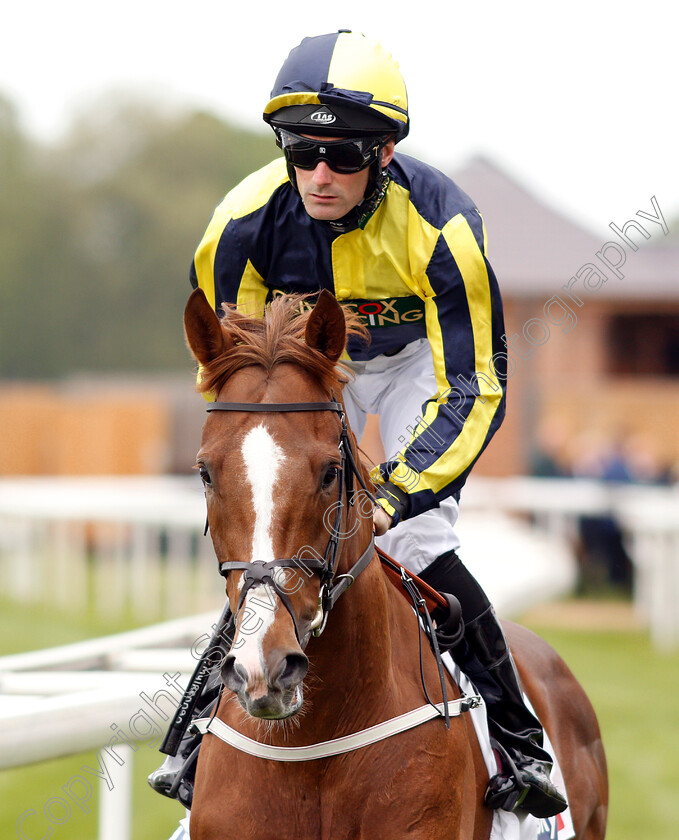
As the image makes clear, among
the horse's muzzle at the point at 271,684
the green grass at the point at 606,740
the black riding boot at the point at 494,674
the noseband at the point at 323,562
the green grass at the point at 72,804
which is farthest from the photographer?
the green grass at the point at 606,740

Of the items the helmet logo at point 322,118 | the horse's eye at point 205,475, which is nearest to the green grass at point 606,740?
the horse's eye at point 205,475

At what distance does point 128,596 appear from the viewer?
11.4 meters

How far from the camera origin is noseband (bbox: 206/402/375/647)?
2129 millimetres

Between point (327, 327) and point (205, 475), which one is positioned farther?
point (327, 327)

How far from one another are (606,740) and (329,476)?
5750 mm

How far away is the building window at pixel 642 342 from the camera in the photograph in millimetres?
17047

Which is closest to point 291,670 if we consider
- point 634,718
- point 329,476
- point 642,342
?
point 329,476

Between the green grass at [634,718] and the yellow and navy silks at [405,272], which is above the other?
the yellow and navy silks at [405,272]

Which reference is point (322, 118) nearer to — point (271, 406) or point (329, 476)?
point (271, 406)

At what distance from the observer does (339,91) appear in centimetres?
280

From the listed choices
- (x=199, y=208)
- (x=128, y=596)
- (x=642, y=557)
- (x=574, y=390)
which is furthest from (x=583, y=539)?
(x=199, y=208)

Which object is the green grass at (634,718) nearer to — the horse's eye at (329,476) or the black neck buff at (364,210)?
the black neck buff at (364,210)

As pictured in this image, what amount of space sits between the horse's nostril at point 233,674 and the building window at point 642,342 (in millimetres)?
15430

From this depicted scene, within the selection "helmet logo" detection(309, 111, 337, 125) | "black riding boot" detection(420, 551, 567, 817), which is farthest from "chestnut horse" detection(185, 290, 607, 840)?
"helmet logo" detection(309, 111, 337, 125)
